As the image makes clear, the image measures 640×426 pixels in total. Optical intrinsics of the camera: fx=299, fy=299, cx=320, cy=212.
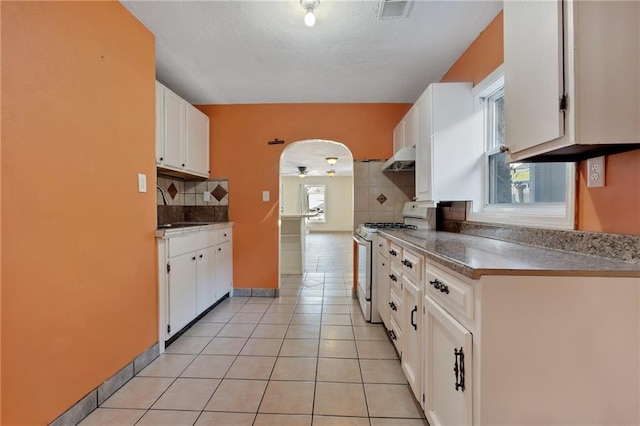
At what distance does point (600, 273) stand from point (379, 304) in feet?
6.28

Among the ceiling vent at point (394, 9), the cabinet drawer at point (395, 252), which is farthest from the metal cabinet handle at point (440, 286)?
the ceiling vent at point (394, 9)

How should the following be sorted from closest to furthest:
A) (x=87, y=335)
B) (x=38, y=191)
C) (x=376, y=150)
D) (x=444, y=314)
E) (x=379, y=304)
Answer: (x=444, y=314) < (x=38, y=191) < (x=87, y=335) < (x=379, y=304) < (x=376, y=150)

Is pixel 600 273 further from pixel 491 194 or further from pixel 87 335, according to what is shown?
pixel 87 335

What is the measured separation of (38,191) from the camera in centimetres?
130

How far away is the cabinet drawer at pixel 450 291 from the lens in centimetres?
101

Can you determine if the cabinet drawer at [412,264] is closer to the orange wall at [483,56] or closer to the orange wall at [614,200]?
the orange wall at [614,200]

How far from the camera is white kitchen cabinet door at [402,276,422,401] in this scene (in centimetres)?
151

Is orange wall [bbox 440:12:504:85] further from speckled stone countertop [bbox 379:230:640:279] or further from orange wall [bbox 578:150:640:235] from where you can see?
speckled stone countertop [bbox 379:230:640:279]

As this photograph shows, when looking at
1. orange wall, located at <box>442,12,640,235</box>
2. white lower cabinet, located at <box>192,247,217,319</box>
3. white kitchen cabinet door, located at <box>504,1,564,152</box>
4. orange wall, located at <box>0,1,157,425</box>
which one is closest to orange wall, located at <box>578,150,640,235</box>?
orange wall, located at <box>442,12,640,235</box>

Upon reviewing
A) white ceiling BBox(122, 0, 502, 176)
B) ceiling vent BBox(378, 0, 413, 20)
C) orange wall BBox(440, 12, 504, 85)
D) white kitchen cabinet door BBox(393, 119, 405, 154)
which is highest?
white ceiling BBox(122, 0, 502, 176)

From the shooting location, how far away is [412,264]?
1.62 meters

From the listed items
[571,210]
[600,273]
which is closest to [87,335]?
[600,273]

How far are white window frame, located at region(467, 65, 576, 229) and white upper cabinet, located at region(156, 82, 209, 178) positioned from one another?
2.52m

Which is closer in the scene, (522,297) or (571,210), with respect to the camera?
(522,297)
